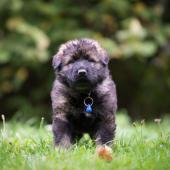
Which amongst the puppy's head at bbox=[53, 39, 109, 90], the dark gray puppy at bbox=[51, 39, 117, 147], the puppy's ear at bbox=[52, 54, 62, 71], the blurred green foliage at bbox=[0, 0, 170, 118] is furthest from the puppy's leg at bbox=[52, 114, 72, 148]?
the blurred green foliage at bbox=[0, 0, 170, 118]

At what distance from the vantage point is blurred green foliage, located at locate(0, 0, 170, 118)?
1321cm

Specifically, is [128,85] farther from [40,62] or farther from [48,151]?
[48,151]

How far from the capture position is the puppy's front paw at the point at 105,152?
239 inches

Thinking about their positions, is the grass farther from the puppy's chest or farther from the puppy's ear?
the puppy's ear

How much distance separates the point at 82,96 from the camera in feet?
A: 23.7

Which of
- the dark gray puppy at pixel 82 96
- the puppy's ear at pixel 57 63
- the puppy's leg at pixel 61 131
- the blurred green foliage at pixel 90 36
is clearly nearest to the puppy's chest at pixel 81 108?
the dark gray puppy at pixel 82 96

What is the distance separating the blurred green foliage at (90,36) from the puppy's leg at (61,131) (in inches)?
230

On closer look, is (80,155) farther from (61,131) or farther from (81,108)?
(81,108)

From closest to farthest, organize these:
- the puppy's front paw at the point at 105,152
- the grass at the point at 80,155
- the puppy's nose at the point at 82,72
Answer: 1. the grass at the point at 80,155
2. the puppy's front paw at the point at 105,152
3. the puppy's nose at the point at 82,72

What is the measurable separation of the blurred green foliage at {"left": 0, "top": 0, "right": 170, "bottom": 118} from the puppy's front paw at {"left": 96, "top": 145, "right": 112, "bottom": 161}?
6629mm

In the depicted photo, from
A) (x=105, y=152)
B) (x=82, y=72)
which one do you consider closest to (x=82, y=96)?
(x=82, y=72)

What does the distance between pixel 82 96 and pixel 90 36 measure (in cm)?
638

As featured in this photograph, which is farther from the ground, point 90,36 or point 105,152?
point 90,36

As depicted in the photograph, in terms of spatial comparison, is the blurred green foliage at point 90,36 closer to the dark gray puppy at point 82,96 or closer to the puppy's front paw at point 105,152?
the dark gray puppy at point 82,96
